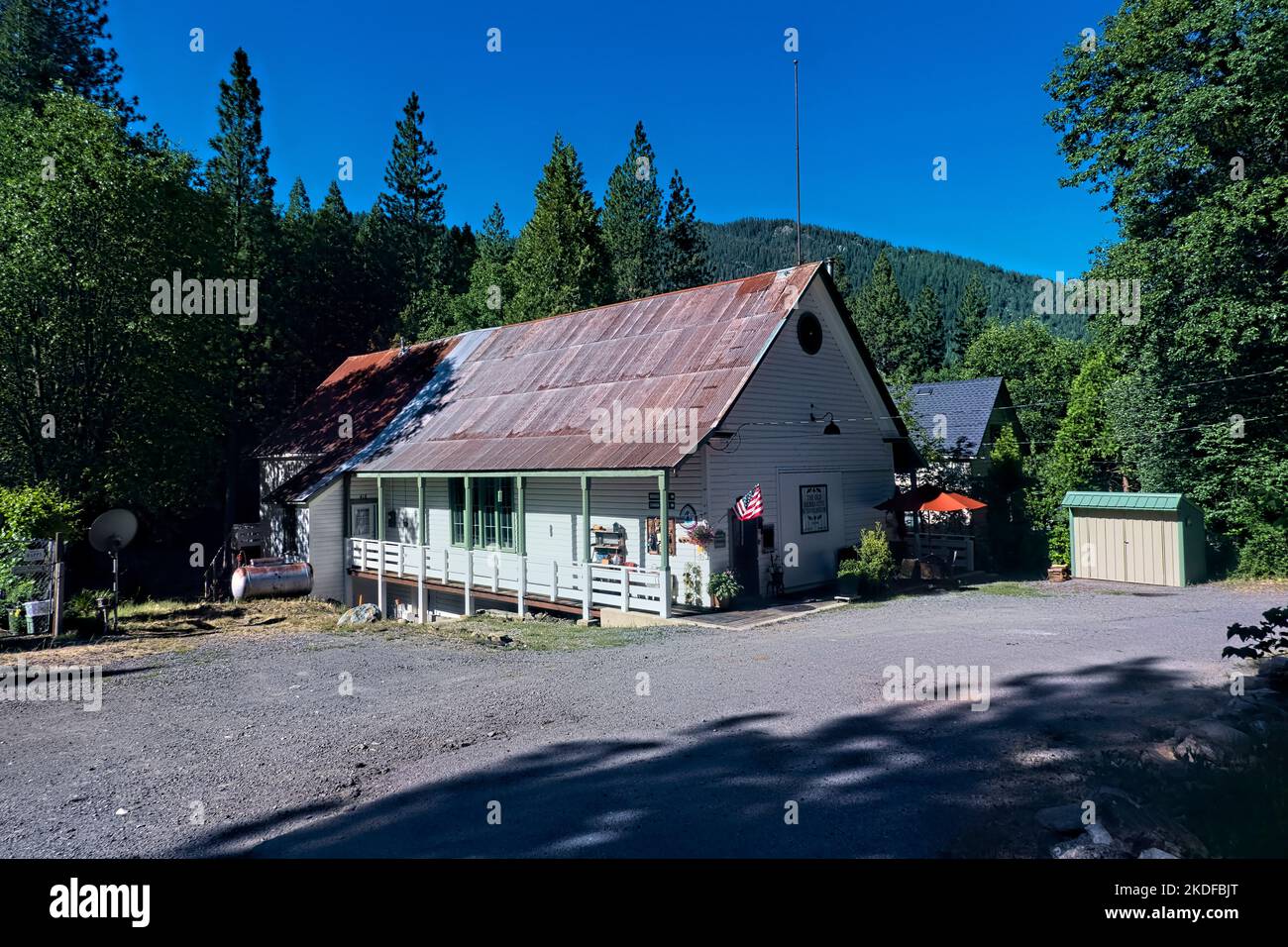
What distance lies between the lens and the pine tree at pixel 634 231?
4831 cm

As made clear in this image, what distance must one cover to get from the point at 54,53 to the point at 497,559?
30.3 m

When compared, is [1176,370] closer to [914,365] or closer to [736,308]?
[736,308]

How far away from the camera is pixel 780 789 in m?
6.11

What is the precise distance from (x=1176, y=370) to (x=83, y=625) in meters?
24.9

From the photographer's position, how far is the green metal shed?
18266mm

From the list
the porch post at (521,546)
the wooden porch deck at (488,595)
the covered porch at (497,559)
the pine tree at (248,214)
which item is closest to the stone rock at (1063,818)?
the covered porch at (497,559)

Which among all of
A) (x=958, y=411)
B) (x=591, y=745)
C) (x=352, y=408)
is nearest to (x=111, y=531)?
(x=591, y=745)

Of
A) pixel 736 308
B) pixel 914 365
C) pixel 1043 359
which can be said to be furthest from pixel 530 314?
pixel 914 365

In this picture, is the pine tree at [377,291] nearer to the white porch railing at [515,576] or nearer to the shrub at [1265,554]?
the white porch railing at [515,576]

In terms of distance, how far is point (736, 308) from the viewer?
19.0 meters

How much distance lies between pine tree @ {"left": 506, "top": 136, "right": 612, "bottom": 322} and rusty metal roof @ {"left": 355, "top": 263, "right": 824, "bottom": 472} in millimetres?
15827

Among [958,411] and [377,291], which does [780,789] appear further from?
[377,291]

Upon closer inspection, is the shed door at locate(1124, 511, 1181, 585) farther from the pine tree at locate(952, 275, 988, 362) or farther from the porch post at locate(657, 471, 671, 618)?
the pine tree at locate(952, 275, 988, 362)
